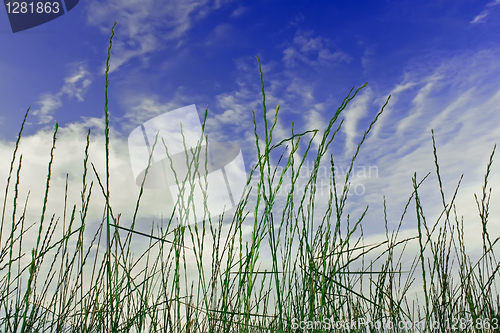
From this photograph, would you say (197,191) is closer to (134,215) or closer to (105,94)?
(134,215)

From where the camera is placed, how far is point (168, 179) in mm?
3404

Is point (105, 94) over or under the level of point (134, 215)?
over

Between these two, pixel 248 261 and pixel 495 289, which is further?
pixel 495 289

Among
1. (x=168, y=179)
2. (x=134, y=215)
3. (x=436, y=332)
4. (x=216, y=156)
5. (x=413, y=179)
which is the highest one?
(x=216, y=156)

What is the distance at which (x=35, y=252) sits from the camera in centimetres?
120

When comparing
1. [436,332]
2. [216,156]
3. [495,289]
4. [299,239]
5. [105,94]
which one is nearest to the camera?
[105,94]

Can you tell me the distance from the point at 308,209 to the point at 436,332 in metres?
0.86

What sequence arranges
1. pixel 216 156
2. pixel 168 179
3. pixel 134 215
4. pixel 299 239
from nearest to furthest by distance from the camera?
pixel 134 215, pixel 299 239, pixel 168 179, pixel 216 156

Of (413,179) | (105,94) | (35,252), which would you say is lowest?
(35,252)

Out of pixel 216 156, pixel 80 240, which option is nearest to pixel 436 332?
pixel 80 240

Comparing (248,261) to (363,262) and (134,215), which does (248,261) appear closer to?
(134,215)

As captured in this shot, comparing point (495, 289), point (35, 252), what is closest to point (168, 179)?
point (35, 252)

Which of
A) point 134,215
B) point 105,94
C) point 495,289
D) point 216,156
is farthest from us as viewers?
point 216,156

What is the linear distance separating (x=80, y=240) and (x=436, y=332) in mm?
1671
